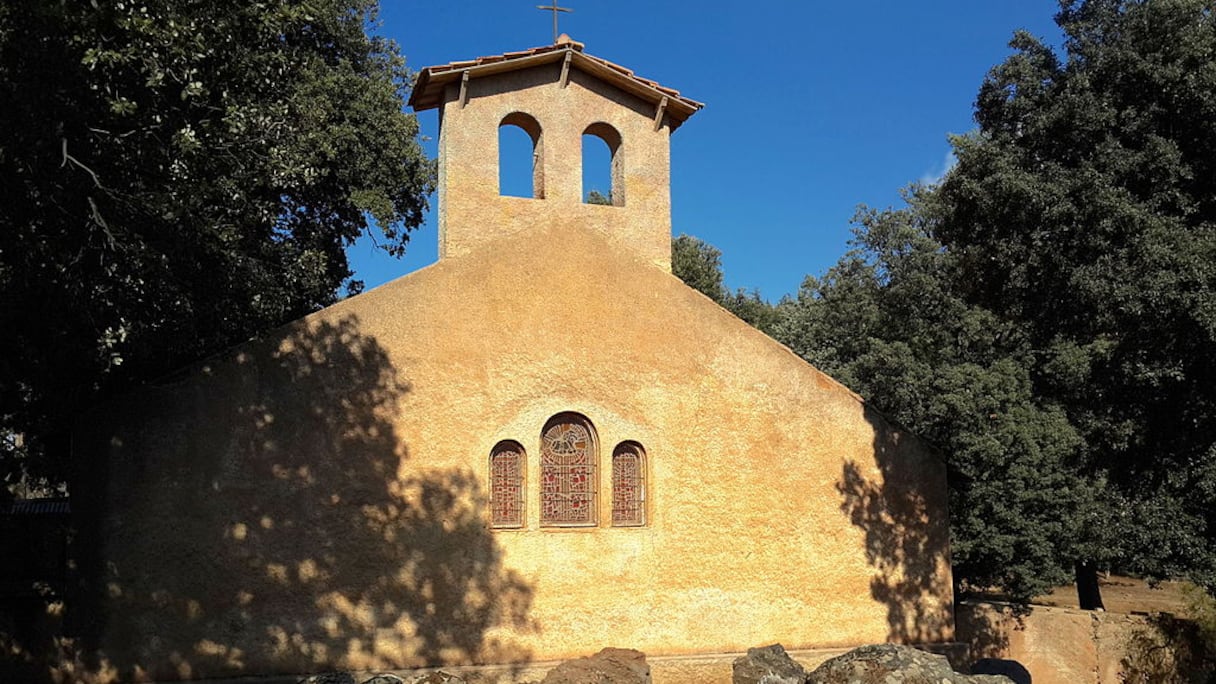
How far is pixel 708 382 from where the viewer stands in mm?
15266

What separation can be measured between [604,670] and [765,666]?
89.4 inches

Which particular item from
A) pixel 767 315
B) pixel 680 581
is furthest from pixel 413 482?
pixel 767 315

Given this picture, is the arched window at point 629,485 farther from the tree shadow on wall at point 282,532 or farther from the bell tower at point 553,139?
the bell tower at point 553,139

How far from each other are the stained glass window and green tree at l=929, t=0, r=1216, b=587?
8.23 meters

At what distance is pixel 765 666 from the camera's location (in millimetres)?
13789

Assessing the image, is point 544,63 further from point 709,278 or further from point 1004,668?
point 709,278

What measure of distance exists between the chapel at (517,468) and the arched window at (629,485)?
0.03 m

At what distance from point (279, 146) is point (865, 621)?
35.4 feet

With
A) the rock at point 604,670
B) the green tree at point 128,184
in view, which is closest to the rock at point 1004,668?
the rock at point 604,670

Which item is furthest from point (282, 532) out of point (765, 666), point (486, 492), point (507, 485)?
point (765, 666)

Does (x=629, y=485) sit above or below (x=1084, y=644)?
above

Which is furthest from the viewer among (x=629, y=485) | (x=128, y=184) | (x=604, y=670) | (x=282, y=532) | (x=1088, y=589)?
(x=1088, y=589)

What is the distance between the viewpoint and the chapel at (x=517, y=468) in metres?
12.3

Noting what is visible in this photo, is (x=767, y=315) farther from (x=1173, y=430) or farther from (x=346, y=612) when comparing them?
(x=346, y=612)
